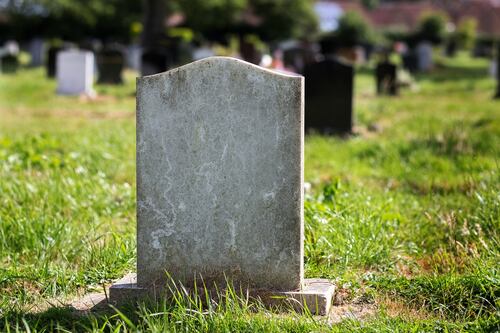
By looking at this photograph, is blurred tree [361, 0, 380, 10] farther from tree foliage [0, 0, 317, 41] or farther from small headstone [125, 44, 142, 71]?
small headstone [125, 44, 142, 71]

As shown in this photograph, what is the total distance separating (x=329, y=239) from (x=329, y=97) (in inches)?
278

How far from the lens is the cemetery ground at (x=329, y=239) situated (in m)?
3.87

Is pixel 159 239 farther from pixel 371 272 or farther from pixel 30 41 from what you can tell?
pixel 30 41

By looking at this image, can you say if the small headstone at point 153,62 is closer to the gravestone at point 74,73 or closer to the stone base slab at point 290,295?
the gravestone at point 74,73

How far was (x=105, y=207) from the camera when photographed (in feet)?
20.8

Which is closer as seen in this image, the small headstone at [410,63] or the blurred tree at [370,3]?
the small headstone at [410,63]

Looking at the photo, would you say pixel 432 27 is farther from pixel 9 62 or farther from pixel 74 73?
pixel 74 73

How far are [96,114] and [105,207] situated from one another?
353 inches

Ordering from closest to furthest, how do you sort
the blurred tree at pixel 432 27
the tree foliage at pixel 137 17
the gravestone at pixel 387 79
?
the gravestone at pixel 387 79 → the tree foliage at pixel 137 17 → the blurred tree at pixel 432 27

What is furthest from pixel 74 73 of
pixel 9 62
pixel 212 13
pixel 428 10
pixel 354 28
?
pixel 428 10

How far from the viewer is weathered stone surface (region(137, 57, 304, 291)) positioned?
4.18m

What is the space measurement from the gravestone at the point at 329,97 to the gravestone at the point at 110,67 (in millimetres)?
11940

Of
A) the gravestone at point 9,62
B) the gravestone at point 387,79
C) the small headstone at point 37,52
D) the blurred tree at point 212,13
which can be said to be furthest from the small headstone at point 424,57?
the gravestone at point 387,79

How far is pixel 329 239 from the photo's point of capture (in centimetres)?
500
